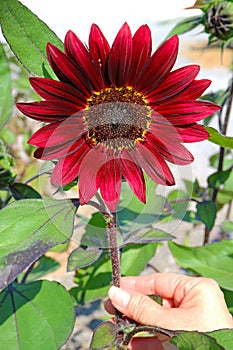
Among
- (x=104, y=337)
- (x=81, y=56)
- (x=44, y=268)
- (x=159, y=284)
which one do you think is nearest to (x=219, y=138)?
(x=81, y=56)

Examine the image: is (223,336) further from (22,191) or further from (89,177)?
(22,191)

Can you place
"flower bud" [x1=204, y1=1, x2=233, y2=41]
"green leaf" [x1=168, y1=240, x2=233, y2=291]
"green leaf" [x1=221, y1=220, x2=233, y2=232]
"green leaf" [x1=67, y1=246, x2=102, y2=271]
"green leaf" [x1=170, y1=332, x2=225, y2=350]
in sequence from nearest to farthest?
"green leaf" [x1=170, y1=332, x2=225, y2=350]
"green leaf" [x1=67, y1=246, x2=102, y2=271]
"flower bud" [x1=204, y1=1, x2=233, y2=41]
"green leaf" [x1=168, y1=240, x2=233, y2=291]
"green leaf" [x1=221, y1=220, x2=233, y2=232]

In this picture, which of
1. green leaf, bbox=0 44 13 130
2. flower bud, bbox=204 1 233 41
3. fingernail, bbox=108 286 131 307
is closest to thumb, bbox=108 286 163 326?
fingernail, bbox=108 286 131 307

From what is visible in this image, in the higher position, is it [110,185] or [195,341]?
[110,185]

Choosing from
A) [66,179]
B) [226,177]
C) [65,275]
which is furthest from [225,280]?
[65,275]

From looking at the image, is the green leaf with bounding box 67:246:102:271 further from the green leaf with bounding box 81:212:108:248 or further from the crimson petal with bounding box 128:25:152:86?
the crimson petal with bounding box 128:25:152:86

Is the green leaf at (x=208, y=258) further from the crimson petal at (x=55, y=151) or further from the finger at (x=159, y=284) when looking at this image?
the crimson petal at (x=55, y=151)

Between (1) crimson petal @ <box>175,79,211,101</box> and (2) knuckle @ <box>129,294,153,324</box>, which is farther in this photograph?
(2) knuckle @ <box>129,294,153,324</box>

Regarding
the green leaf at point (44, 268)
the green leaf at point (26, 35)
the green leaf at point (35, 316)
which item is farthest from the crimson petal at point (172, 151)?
the green leaf at point (44, 268)
